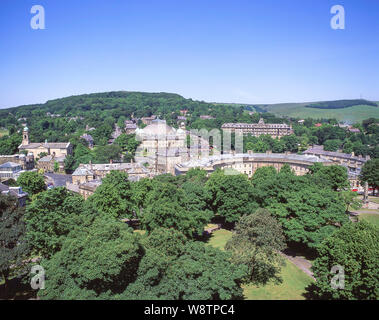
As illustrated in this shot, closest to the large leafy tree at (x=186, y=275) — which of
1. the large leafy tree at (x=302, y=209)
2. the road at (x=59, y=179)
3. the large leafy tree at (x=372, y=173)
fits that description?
the large leafy tree at (x=302, y=209)

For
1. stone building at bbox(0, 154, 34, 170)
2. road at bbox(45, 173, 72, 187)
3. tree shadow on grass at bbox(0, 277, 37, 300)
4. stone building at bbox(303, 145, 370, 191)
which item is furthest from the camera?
stone building at bbox(0, 154, 34, 170)

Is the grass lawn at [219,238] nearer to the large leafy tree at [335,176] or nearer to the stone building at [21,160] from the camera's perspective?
the large leafy tree at [335,176]

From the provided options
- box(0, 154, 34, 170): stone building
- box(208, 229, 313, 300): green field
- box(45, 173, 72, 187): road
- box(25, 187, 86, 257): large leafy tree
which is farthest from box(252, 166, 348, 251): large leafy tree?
box(0, 154, 34, 170): stone building

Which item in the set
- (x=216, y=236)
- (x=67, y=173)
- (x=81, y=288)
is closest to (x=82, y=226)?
(x=81, y=288)

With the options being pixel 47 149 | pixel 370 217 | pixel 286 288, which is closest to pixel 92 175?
pixel 47 149

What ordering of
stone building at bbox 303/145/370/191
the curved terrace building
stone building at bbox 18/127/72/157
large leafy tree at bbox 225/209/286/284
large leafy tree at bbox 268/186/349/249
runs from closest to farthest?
large leafy tree at bbox 225/209/286/284 < large leafy tree at bbox 268/186/349/249 < stone building at bbox 303/145/370/191 < the curved terrace building < stone building at bbox 18/127/72/157

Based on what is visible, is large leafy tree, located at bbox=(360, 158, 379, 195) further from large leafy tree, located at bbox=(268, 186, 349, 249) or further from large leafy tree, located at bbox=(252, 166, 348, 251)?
large leafy tree, located at bbox=(268, 186, 349, 249)

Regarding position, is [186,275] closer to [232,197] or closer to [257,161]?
[232,197]

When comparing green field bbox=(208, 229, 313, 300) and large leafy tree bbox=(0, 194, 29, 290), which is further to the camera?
green field bbox=(208, 229, 313, 300)
